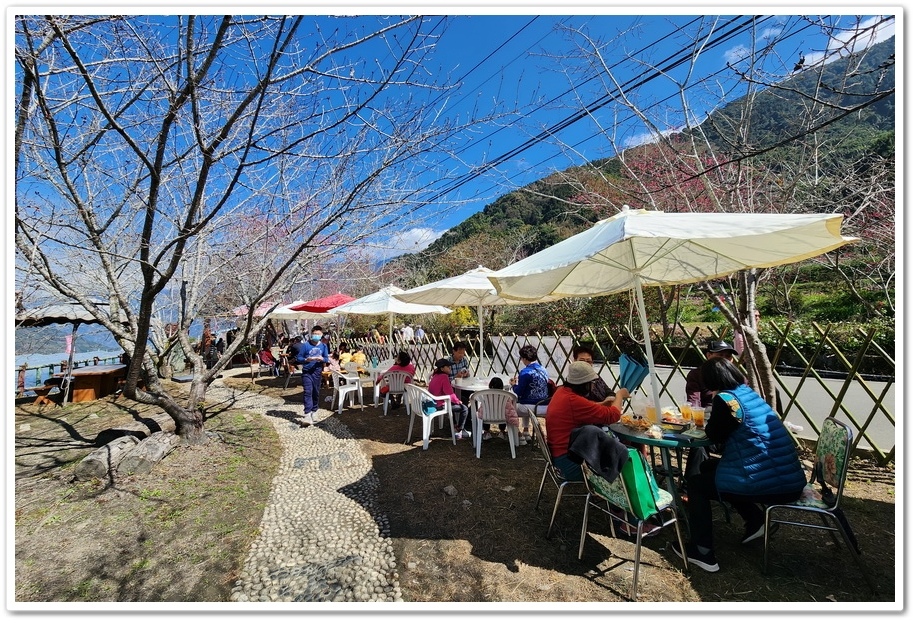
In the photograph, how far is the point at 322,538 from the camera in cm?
275

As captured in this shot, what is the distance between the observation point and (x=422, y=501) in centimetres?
327

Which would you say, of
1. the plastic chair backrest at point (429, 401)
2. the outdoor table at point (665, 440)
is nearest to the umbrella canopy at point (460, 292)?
the plastic chair backrest at point (429, 401)

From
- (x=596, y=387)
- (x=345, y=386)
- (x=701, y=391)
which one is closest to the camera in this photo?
(x=596, y=387)

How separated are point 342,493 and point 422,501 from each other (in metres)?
0.79

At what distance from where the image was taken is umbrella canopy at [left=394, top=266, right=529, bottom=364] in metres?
5.67

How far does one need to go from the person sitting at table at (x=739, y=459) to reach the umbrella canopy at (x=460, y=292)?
2.95 metres

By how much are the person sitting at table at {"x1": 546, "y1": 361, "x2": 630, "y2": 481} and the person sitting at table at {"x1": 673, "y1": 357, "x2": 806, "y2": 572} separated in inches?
25.1

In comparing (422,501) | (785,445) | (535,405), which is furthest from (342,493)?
(785,445)

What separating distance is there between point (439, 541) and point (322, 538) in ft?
2.83

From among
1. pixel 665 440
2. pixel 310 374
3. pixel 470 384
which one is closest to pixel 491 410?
pixel 470 384

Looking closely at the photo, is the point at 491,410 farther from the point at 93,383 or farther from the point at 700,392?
the point at 93,383

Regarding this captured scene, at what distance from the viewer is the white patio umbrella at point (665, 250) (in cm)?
232
